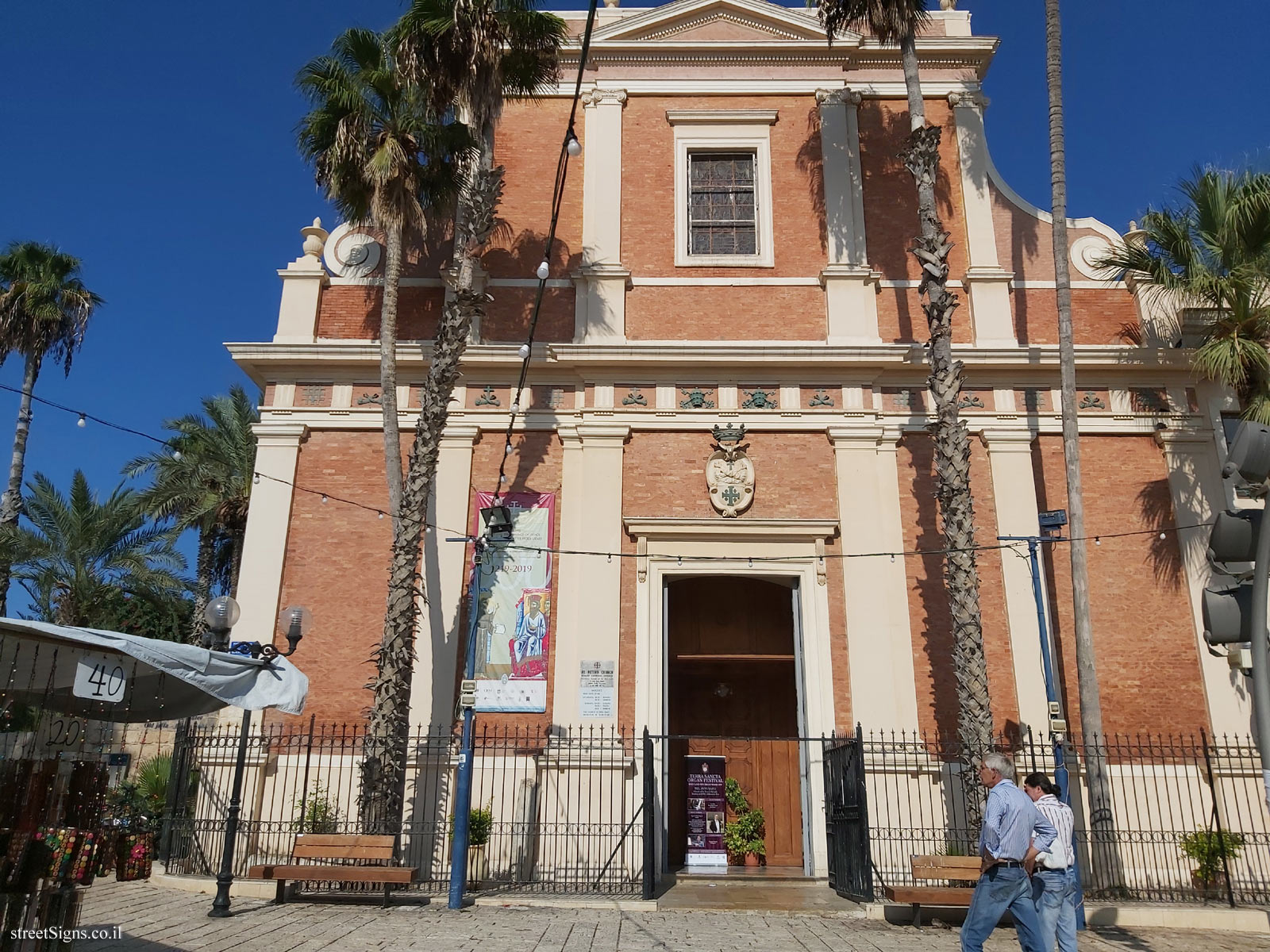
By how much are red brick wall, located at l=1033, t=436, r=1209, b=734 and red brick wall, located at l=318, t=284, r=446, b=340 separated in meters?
9.65

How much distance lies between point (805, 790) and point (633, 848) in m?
2.55

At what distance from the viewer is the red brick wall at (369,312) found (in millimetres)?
15797

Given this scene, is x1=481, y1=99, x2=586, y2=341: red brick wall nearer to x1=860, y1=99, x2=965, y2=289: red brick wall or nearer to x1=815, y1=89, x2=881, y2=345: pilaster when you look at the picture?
x1=815, y1=89, x2=881, y2=345: pilaster

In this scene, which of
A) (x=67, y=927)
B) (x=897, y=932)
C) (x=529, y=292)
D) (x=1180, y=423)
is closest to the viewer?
(x=67, y=927)

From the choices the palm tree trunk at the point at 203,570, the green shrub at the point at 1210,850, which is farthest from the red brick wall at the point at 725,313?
the palm tree trunk at the point at 203,570

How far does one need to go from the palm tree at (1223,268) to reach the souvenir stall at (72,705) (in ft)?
42.2

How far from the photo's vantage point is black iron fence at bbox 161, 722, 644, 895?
12695mm

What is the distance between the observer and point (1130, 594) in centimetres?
1424

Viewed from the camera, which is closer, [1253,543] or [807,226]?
[1253,543]

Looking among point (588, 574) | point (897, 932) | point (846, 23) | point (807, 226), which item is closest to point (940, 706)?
point (897, 932)

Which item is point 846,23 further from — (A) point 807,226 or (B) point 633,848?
(B) point 633,848

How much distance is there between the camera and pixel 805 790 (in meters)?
13.6

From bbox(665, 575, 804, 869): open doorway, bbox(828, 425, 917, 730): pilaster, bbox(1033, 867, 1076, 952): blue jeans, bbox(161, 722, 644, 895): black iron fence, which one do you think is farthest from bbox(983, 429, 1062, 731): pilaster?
bbox(1033, 867, 1076, 952): blue jeans

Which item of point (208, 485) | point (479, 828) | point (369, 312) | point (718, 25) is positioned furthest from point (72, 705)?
point (208, 485)
